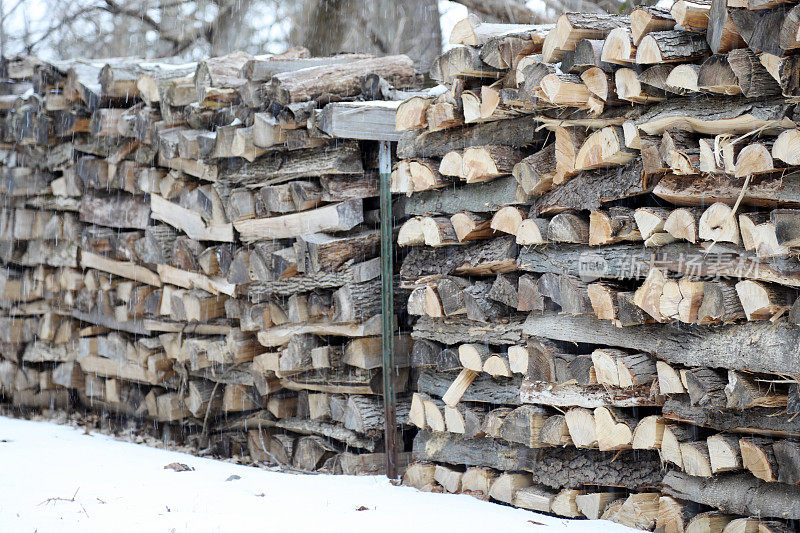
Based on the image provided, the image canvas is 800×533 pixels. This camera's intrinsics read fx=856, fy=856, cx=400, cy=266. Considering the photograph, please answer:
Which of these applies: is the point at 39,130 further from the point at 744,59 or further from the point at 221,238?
the point at 744,59

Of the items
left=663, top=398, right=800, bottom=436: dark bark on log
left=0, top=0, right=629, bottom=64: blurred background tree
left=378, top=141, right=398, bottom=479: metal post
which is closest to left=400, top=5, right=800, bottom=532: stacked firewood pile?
left=663, top=398, right=800, bottom=436: dark bark on log

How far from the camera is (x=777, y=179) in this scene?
2928 mm

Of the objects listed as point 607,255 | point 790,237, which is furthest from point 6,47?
point 790,237

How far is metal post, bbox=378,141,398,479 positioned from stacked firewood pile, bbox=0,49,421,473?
0.11 meters

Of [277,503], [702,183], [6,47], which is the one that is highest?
[6,47]

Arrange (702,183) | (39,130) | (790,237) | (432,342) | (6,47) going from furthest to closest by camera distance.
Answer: (6,47) < (39,130) < (432,342) < (702,183) < (790,237)

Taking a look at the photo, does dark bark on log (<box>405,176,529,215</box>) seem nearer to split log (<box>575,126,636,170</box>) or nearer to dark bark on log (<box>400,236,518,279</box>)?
dark bark on log (<box>400,236,518,279</box>)

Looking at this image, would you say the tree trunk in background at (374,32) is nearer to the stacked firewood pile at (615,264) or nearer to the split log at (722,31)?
the stacked firewood pile at (615,264)

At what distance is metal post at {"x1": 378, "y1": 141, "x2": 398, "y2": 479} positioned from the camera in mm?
4598

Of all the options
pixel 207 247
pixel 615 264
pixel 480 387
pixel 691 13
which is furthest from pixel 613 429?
pixel 207 247

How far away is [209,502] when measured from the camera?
397 cm

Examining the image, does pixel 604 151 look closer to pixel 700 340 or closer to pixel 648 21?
pixel 648 21

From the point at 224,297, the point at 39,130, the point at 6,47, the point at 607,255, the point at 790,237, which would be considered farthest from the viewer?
the point at 6,47

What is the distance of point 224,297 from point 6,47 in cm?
723
